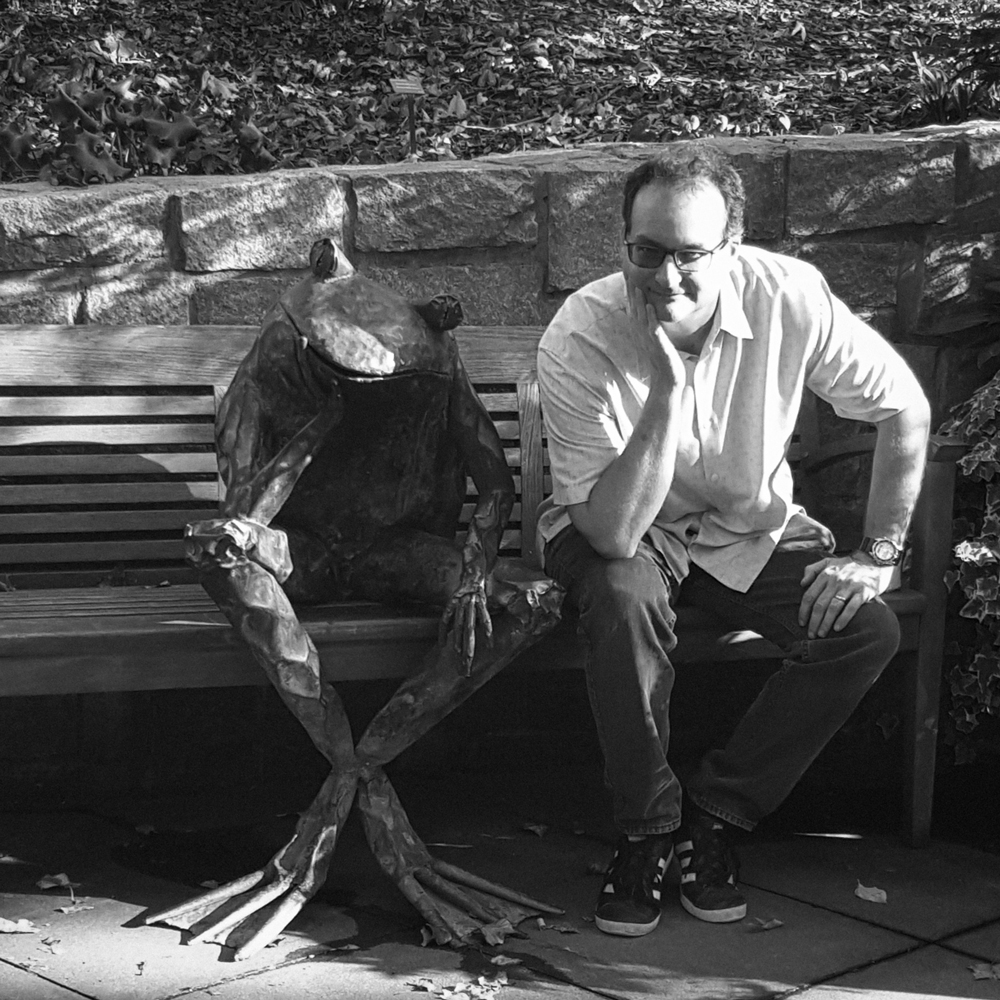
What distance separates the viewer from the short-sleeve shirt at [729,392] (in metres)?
3.15

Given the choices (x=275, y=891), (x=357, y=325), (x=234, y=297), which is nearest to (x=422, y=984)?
(x=275, y=891)

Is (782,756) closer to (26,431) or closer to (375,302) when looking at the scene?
(375,302)

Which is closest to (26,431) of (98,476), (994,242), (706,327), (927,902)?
(98,476)

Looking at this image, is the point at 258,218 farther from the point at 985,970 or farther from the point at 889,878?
the point at 985,970

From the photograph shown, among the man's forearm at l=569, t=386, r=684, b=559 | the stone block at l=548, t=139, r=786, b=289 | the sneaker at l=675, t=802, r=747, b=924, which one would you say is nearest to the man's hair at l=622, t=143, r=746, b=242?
the man's forearm at l=569, t=386, r=684, b=559

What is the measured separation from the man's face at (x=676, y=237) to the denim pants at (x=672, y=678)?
0.54m

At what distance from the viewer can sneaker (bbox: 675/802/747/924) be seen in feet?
10.1

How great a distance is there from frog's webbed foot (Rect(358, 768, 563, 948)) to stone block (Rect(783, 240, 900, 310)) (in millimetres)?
1974

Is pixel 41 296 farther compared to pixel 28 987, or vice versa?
pixel 41 296

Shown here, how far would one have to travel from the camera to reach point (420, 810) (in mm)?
3812

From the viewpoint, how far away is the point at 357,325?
303 cm

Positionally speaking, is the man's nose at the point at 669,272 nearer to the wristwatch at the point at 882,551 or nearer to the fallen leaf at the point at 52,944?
the wristwatch at the point at 882,551

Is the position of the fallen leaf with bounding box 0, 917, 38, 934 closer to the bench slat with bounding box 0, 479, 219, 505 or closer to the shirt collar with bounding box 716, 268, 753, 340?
the bench slat with bounding box 0, 479, 219, 505

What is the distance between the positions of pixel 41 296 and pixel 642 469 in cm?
173
